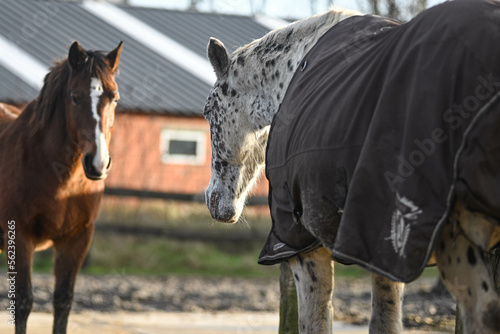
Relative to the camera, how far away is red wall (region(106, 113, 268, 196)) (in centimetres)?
1457

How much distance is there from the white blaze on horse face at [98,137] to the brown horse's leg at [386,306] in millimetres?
2165

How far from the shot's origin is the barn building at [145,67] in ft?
51.3

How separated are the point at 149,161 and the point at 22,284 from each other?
1160 centimetres

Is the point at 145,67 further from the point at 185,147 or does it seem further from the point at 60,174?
the point at 60,174

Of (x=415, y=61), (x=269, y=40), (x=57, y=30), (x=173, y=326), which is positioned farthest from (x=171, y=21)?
(x=415, y=61)

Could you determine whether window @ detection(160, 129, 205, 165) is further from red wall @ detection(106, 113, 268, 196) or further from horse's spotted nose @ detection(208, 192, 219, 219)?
horse's spotted nose @ detection(208, 192, 219, 219)

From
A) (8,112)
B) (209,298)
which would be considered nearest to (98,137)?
(8,112)

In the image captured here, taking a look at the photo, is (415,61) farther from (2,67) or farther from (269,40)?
(2,67)

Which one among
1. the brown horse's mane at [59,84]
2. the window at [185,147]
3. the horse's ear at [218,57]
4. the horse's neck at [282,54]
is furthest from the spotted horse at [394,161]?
the window at [185,147]

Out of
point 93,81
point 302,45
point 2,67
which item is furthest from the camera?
point 2,67

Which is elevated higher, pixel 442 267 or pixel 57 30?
pixel 57 30

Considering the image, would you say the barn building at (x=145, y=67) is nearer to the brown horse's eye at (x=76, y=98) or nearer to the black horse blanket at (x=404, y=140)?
the brown horse's eye at (x=76, y=98)

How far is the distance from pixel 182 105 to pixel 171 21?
13.9 ft

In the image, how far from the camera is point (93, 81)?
4.82 meters
